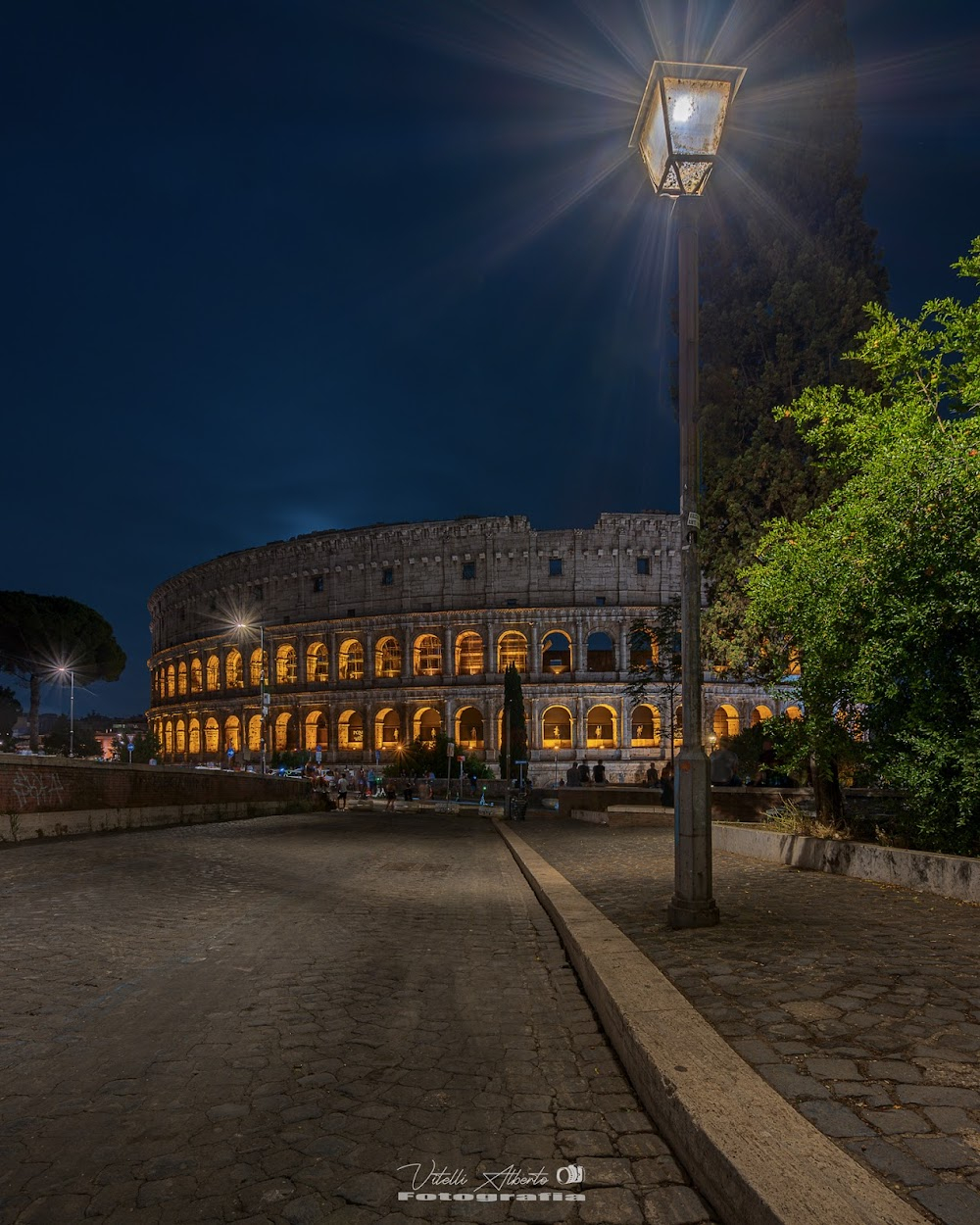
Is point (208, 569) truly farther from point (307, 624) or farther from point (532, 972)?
point (532, 972)

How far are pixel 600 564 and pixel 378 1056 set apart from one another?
54.2 meters

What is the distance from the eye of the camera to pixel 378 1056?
3965 mm

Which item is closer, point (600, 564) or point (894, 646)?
point (894, 646)

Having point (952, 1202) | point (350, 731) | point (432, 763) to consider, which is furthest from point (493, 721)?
point (952, 1202)

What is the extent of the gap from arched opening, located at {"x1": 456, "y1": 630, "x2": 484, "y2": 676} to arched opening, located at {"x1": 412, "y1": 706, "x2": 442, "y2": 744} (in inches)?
135

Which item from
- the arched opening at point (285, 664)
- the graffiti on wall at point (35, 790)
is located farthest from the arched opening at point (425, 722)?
the graffiti on wall at point (35, 790)

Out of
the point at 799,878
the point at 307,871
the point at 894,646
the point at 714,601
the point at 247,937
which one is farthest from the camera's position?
the point at 714,601

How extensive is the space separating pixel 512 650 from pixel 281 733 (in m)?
20.7

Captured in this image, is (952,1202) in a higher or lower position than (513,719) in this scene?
lower

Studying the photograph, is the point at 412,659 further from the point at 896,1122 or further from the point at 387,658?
the point at 896,1122

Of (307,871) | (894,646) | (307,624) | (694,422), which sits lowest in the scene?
(307,871)

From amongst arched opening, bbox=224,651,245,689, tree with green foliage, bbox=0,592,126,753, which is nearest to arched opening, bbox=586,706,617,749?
arched opening, bbox=224,651,245,689

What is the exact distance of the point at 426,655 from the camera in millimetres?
59281

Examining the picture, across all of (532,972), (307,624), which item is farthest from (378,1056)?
(307,624)
